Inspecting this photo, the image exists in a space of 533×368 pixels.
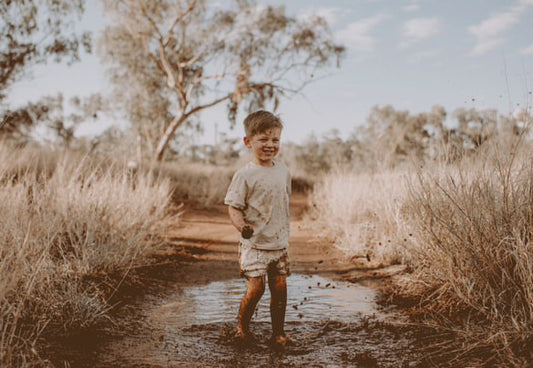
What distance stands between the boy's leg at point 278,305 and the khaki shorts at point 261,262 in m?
0.06

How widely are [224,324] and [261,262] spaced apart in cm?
89

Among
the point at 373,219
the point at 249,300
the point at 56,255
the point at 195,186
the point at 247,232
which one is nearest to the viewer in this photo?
the point at 247,232

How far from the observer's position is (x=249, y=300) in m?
3.73

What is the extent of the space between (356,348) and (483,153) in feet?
6.57

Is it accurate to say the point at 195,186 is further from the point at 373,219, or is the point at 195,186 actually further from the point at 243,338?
the point at 243,338

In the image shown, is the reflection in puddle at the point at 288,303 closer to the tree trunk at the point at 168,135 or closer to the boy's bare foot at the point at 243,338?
the boy's bare foot at the point at 243,338

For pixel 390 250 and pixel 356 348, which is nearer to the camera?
pixel 356 348

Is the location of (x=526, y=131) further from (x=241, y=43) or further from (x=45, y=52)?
(x=241, y=43)

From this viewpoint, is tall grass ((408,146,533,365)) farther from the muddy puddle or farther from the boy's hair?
the boy's hair

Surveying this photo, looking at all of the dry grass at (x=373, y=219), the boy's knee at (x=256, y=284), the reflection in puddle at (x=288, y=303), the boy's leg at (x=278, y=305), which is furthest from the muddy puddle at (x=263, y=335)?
the dry grass at (x=373, y=219)

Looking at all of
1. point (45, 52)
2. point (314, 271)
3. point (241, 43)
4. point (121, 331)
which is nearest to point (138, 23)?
point (241, 43)

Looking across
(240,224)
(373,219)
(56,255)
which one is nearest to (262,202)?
(240,224)

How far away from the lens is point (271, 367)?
325 cm

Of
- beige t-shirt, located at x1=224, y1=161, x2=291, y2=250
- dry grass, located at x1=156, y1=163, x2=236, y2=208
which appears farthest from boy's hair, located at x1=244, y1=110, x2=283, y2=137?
dry grass, located at x1=156, y1=163, x2=236, y2=208
